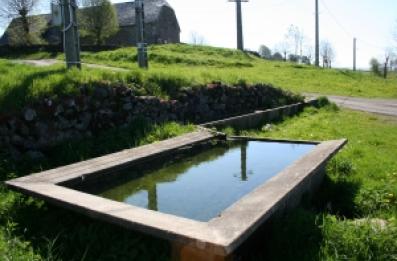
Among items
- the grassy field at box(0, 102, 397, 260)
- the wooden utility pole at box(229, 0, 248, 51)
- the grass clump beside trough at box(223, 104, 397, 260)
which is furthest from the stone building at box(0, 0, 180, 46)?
the grassy field at box(0, 102, 397, 260)

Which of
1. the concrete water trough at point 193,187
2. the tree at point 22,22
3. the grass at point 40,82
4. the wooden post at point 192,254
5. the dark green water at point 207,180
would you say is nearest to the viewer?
the wooden post at point 192,254

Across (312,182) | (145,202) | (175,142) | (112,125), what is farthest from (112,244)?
(112,125)

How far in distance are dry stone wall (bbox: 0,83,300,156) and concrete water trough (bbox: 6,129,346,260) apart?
36.1 inches

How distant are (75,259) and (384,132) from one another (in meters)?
8.09

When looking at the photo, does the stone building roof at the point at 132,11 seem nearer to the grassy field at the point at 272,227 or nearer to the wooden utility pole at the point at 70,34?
the wooden utility pole at the point at 70,34

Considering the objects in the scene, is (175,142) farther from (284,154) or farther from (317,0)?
(317,0)

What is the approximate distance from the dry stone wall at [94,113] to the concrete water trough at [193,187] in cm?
92

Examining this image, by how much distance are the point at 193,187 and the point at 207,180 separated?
34 cm

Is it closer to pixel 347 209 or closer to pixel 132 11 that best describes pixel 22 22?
pixel 132 11

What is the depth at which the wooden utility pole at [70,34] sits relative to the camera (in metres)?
7.57

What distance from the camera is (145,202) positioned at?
14.9ft

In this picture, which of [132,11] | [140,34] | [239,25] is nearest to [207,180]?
[140,34]

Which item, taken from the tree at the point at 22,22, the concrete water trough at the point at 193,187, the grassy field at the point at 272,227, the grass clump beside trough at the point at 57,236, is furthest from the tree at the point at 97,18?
the grass clump beside trough at the point at 57,236

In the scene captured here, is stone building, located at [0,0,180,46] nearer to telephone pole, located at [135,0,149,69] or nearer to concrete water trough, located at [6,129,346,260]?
telephone pole, located at [135,0,149,69]
